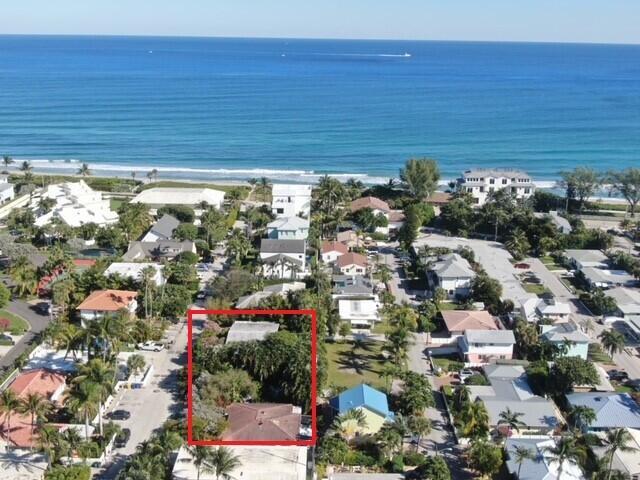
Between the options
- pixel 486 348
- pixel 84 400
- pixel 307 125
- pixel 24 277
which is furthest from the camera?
pixel 307 125

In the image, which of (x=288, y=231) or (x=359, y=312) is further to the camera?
(x=288, y=231)

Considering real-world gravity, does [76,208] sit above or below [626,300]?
above

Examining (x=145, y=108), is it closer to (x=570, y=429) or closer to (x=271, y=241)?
(x=271, y=241)

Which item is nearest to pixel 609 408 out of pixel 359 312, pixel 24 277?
pixel 359 312

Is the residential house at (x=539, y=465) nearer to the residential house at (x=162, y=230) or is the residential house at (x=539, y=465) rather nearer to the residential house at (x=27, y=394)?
the residential house at (x=27, y=394)

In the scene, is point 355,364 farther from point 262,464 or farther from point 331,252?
point 331,252

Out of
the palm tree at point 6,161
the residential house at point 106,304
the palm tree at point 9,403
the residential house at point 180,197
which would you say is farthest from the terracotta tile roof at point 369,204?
the palm tree at point 6,161

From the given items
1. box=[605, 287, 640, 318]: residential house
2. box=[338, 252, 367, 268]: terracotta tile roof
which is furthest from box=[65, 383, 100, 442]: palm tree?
box=[605, 287, 640, 318]: residential house
